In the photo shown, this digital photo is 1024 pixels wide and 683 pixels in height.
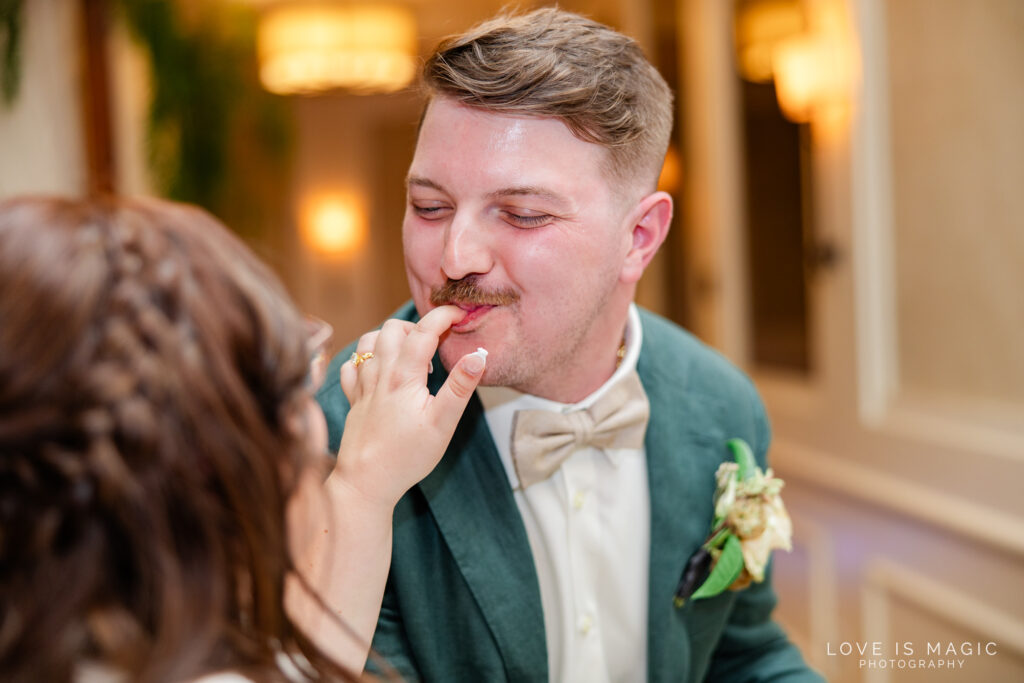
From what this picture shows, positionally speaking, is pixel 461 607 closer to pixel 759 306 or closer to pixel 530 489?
pixel 530 489

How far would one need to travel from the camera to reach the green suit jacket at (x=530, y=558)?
4.48ft

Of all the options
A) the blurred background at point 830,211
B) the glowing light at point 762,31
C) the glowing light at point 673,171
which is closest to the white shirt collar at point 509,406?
the blurred background at point 830,211

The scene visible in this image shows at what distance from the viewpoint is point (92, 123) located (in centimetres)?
342

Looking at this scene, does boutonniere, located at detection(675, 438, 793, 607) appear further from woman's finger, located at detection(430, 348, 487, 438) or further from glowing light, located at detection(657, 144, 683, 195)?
glowing light, located at detection(657, 144, 683, 195)

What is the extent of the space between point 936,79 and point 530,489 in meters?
1.70

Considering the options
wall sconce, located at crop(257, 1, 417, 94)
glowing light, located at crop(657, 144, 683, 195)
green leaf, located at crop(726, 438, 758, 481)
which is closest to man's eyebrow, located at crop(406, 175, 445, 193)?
green leaf, located at crop(726, 438, 758, 481)

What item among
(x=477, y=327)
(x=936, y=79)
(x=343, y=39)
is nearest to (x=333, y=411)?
(x=477, y=327)

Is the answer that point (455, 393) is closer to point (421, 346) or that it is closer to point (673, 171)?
point (421, 346)

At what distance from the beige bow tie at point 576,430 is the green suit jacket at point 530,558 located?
0.05 m

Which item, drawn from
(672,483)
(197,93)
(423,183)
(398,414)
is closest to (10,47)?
(197,93)

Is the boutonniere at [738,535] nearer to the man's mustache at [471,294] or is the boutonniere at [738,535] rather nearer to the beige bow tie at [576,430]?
the beige bow tie at [576,430]

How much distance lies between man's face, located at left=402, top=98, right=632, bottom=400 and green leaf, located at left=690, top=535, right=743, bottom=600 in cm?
40

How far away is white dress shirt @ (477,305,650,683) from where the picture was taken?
4.84 ft

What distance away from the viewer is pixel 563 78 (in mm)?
1343
